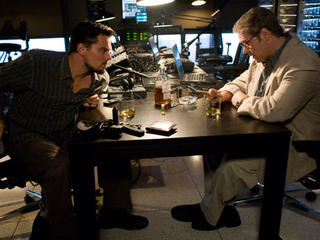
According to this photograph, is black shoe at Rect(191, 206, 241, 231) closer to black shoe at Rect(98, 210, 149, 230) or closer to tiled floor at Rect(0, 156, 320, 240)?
tiled floor at Rect(0, 156, 320, 240)

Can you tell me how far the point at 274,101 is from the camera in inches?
52.1

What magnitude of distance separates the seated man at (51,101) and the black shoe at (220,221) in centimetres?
73

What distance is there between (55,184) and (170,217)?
840 millimetres

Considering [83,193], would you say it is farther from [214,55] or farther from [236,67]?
[214,55]

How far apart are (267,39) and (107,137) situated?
101 centimetres

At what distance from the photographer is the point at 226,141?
1197 millimetres

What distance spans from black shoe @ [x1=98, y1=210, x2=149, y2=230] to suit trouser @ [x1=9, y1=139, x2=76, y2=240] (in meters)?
0.40

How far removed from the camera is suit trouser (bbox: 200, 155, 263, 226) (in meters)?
1.47

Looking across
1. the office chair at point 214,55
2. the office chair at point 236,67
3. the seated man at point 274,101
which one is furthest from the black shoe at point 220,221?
the office chair at point 214,55

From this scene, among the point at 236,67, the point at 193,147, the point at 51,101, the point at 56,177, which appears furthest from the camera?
the point at 236,67

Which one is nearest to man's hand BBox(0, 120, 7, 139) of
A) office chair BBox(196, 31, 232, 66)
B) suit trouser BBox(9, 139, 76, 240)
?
suit trouser BBox(9, 139, 76, 240)

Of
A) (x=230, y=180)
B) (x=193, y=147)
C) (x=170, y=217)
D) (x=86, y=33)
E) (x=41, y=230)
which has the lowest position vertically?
(x=170, y=217)

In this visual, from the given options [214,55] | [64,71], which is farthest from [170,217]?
[214,55]

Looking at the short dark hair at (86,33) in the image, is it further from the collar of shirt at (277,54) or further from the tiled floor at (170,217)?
the tiled floor at (170,217)
